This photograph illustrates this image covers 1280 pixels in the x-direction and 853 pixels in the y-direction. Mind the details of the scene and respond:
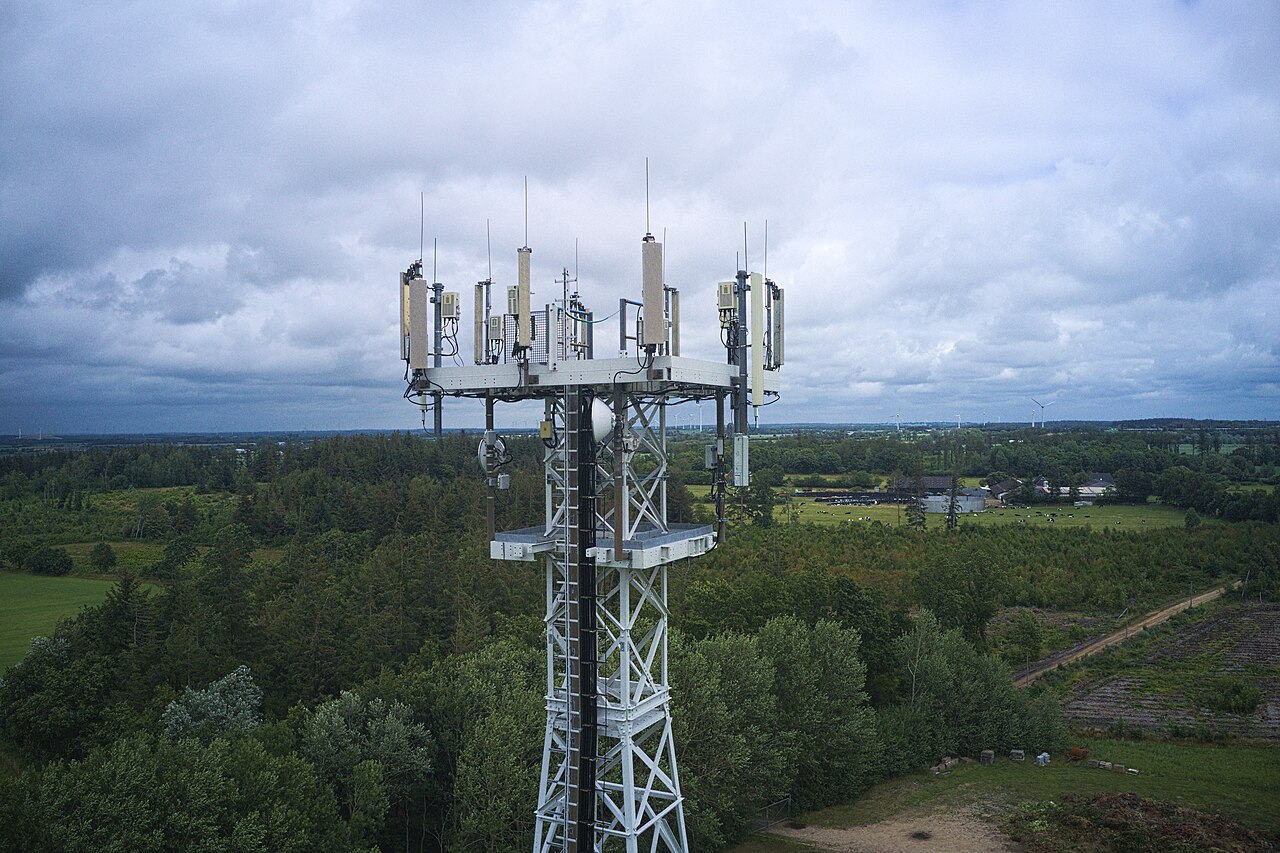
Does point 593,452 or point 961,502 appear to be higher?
point 593,452

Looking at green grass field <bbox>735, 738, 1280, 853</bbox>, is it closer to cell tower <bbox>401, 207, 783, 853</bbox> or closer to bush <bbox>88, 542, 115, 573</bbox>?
cell tower <bbox>401, 207, 783, 853</bbox>

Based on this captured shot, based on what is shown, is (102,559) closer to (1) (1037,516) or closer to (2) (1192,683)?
(2) (1192,683)

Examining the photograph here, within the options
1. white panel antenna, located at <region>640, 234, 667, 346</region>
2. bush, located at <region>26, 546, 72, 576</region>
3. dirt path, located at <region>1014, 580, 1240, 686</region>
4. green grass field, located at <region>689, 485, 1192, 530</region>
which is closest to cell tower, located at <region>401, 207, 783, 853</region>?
white panel antenna, located at <region>640, 234, 667, 346</region>

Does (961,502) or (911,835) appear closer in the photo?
(911,835)

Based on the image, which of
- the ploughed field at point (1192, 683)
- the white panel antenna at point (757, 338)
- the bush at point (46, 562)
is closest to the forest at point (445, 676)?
the bush at point (46, 562)

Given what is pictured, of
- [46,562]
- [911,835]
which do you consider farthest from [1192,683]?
[46,562]

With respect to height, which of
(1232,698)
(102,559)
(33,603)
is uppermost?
(102,559)

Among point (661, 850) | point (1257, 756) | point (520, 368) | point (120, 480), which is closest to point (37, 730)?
point (661, 850)
